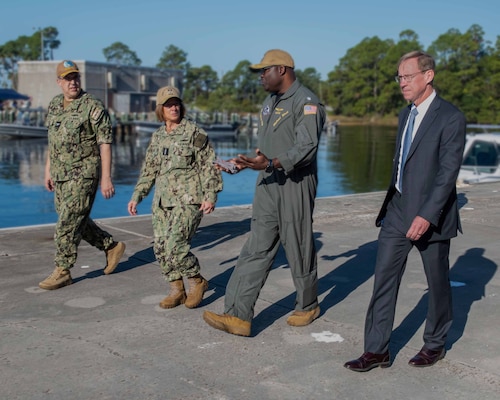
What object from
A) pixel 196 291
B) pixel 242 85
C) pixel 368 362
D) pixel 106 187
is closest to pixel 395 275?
pixel 368 362

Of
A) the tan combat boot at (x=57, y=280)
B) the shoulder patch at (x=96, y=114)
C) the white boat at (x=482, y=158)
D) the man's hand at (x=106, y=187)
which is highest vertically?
the shoulder patch at (x=96, y=114)

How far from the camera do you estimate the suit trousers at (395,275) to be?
408 cm

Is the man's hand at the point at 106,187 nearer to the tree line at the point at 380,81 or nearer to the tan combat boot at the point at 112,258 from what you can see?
the tan combat boot at the point at 112,258

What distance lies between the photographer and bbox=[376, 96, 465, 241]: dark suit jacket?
390cm

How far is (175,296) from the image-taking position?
5426 millimetres

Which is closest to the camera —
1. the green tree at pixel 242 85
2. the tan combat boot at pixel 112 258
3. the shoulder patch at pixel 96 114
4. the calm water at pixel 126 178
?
the shoulder patch at pixel 96 114

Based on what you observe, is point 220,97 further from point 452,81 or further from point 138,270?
point 138,270

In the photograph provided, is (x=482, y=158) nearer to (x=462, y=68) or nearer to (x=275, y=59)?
(x=275, y=59)

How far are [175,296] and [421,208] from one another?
7.28 ft

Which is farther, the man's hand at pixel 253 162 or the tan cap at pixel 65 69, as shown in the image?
the tan cap at pixel 65 69

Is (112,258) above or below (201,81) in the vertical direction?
below

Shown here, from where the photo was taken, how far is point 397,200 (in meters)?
4.18

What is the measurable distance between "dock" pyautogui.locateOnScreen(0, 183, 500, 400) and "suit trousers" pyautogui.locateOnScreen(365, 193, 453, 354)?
26 cm

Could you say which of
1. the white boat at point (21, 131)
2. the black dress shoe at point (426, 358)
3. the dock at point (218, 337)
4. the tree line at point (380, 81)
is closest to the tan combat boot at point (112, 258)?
the dock at point (218, 337)
